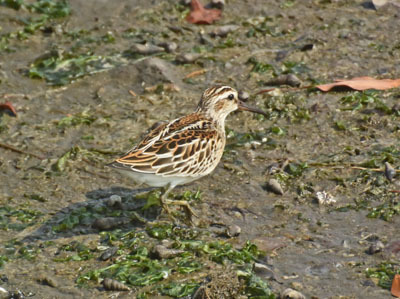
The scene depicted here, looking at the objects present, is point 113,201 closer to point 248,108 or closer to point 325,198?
point 248,108

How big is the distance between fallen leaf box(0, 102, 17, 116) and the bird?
9.43 ft

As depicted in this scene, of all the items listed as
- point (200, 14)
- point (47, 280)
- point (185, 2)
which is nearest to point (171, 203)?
point (47, 280)

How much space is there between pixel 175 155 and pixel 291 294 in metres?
2.21

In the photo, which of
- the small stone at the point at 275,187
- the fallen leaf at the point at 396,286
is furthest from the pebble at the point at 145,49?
the fallen leaf at the point at 396,286

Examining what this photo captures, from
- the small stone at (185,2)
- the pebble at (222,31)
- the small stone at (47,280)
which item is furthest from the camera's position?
the small stone at (185,2)

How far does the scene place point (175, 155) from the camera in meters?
8.27

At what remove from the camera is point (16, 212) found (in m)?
8.51

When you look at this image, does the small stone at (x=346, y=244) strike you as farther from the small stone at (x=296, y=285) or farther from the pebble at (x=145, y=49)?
the pebble at (x=145, y=49)

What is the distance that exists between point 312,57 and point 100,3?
156 inches

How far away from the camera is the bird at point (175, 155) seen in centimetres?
805

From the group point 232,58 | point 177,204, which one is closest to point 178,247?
point 177,204

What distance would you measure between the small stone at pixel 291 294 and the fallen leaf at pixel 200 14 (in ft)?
22.2

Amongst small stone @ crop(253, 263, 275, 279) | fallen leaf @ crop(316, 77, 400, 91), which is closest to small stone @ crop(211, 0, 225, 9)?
fallen leaf @ crop(316, 77, 400, 91)

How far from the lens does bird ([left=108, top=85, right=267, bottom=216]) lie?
26.4 ft
